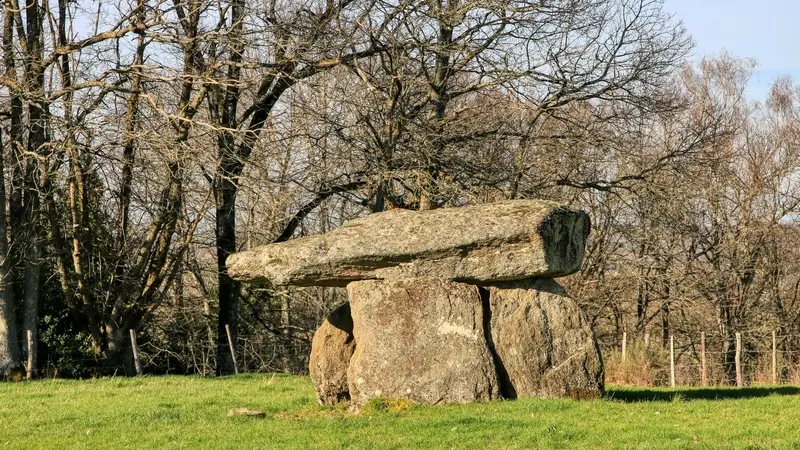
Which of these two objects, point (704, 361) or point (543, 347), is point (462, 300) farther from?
point (704, 361)

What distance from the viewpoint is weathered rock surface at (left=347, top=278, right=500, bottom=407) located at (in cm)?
1279

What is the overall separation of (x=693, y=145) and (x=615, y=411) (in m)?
13.6

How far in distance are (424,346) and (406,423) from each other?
183cm

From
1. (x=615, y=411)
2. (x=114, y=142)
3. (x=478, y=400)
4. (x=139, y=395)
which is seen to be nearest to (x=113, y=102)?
(x=114, y=142)

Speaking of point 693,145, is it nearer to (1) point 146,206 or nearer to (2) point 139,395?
(1) point 146,206

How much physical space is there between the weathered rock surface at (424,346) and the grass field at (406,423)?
409 mm

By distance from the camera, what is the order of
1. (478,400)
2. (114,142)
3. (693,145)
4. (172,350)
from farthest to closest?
(172,350) → (693,145) → (114,142) → (478,400)

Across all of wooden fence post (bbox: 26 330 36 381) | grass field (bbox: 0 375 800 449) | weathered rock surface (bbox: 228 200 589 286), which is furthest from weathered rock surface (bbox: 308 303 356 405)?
wooden fence post (bbox: 26 330 36 381)

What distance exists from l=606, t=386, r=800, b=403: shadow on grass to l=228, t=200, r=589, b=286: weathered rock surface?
2.19 metres

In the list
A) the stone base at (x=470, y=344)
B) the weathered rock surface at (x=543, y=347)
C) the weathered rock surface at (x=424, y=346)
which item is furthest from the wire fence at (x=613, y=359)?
the weathered rock surface at (x=424, y=346)

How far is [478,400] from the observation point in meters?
12.7

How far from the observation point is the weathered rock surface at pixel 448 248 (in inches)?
497

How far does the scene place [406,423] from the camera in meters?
11.2

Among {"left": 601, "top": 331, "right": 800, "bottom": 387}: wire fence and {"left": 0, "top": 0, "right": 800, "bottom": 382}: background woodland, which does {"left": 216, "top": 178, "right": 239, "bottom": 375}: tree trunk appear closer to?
{"left": 0, "top": 0, "right": 800, "bottom": 382}: background woodland
